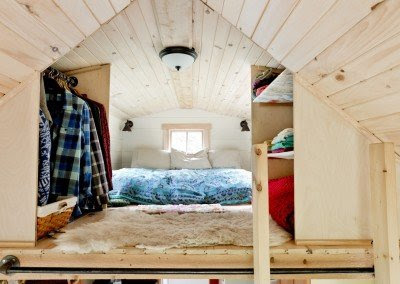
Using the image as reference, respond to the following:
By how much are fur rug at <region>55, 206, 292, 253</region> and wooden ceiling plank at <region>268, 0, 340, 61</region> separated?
821 millimetres

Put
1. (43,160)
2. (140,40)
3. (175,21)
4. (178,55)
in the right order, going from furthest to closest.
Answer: (178,55) < (140,40) < (175,21) < (43,160)

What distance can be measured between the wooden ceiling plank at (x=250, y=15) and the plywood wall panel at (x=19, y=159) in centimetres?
91

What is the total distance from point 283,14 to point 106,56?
58.0 inches

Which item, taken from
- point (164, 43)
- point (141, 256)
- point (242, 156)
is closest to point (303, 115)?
point (141, 256)

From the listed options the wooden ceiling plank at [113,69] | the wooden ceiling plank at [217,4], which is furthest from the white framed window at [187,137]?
the wooden ceiling plank at [217,4]

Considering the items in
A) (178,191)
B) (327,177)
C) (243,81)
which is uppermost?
(243,81)

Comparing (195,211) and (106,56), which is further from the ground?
(106,56)

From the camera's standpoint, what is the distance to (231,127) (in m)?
4.51

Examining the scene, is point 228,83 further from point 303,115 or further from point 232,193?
point 303,115

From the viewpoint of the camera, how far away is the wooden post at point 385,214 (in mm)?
995

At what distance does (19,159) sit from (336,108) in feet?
4.54

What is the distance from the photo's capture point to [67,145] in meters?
1.44

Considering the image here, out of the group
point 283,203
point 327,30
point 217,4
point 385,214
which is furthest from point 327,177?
point 217,4

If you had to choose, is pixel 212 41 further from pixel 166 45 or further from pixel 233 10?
pixel 233 10
